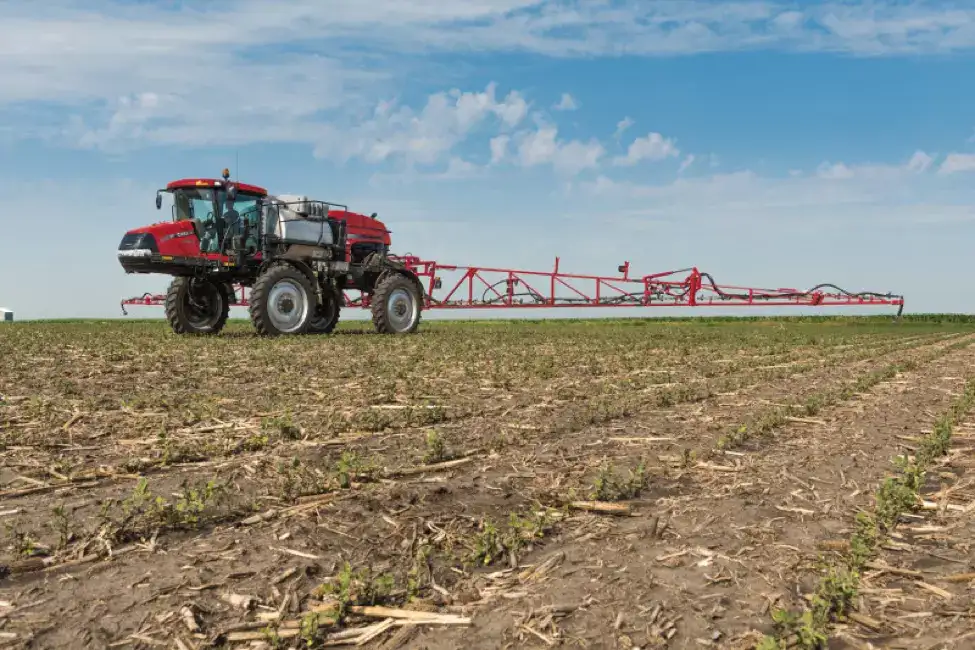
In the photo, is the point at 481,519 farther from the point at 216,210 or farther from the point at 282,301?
the point at 216,210

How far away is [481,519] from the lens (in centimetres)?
394

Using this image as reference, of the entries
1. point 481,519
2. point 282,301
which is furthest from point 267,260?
point 481,519

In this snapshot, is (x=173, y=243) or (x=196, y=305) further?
(x=196, y=305)

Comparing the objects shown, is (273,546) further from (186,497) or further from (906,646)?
(906,646)

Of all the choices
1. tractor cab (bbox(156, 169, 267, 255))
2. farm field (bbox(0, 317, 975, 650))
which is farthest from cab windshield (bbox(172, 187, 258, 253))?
farm field (bbox(0, 317, 975, 650))

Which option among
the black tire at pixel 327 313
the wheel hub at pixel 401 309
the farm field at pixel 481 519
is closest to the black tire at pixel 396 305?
the wheel hub at pixel 401 309

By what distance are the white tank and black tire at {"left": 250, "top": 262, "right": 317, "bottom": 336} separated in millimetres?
878

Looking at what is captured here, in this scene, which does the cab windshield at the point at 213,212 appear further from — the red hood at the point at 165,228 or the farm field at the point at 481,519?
the farm field at the point at 481,519

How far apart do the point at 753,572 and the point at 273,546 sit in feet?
7.36

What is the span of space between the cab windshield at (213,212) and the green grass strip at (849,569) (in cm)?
1467

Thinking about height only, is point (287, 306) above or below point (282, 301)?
below

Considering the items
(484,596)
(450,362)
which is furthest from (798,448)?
(450,362)

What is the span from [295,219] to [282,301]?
208cm

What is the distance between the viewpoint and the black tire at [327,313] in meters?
19.3
